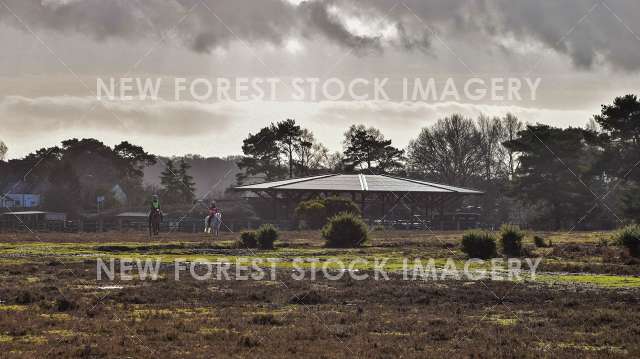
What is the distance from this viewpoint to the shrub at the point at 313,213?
72750mm

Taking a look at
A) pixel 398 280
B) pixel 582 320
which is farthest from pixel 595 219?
pixel 582 320

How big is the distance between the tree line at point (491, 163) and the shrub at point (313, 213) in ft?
72.9

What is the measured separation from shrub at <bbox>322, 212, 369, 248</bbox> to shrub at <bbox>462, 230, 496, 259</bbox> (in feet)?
36.3

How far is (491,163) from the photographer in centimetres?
11619

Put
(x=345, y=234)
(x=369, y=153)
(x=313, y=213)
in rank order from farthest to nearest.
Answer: (x=369, y=153)
(x=313, y=213)
(x=345, y=234)

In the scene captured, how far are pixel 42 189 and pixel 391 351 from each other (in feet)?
393

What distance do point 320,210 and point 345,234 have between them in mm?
24265

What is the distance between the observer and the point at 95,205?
4444 inches

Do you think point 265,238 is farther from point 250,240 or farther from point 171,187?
point 171,187

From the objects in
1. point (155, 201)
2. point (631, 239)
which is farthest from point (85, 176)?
point (631, 239)

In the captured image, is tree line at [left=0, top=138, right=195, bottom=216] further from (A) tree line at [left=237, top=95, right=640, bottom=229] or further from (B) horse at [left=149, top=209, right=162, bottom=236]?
(B) horse at [left=149, top=209, right=162, bottom=236]

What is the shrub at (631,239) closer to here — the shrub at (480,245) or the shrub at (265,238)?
the shrub at (480,245)

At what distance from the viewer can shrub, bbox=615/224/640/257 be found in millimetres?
36188

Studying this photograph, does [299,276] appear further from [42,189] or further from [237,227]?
[42,189]
